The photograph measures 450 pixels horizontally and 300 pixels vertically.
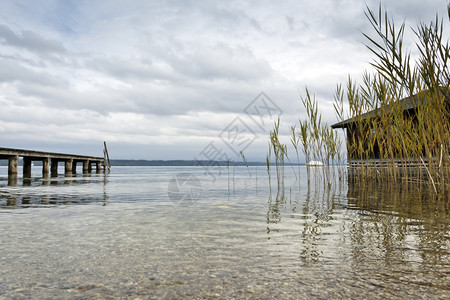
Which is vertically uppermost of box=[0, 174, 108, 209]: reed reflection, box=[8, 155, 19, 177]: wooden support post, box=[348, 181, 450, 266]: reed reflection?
box=[8, 155, 19, 177]: wooden support post

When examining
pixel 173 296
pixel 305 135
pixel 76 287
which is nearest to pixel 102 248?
pixel 76 287

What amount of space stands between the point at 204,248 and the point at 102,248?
2.29 feet

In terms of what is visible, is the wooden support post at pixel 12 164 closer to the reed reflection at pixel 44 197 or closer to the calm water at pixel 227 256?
the reed reflection at pixel 44 197

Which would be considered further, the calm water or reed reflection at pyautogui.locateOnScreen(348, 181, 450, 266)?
reed reflection at pyautogui.locateOnScreen(348, 181, 450, 266)

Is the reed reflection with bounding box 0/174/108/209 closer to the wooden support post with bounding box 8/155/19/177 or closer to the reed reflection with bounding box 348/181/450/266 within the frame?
the reed reflection with bounding box 348/181/450/266

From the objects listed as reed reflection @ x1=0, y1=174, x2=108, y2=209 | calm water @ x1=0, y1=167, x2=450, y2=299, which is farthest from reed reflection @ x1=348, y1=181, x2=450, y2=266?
reed reflection @ x1=0, y1=174, x2=108, y2=209

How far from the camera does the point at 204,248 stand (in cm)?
211

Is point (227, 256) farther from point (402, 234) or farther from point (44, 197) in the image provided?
point (44, 197)

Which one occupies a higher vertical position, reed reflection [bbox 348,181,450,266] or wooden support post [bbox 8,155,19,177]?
wooden support post [bbox 8,155,19,177]

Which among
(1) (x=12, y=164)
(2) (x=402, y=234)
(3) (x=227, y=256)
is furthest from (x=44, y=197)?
(1) (x=12, y=164)

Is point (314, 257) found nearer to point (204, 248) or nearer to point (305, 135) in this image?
point (204, 248)

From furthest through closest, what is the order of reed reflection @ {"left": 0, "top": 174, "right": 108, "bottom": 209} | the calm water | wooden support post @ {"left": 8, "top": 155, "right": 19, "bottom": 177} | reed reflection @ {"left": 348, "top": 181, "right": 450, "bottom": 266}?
wooden support post @ {"left": 8, "top": 155, "right": 19, "bottom": 177} → reed reflection @ {"left": 0, "top": 174, "right": 108, "bottom": 209} → reed reflection @ {"left": 348, "top": 181, "right": 450, "bottom": 266} → the calm water

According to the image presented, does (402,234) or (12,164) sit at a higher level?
(12,164)

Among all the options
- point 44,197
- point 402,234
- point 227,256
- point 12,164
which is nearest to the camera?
point 227,256
